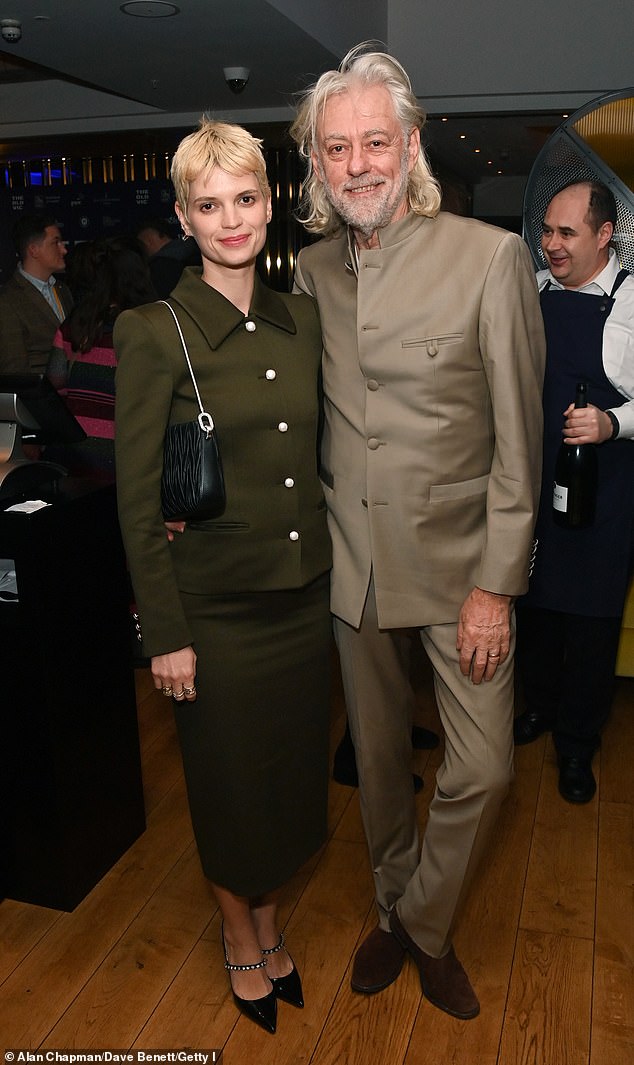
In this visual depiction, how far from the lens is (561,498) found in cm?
259

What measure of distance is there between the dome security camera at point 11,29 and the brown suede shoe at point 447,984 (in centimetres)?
434

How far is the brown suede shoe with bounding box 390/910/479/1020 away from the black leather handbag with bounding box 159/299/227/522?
3.25 ft

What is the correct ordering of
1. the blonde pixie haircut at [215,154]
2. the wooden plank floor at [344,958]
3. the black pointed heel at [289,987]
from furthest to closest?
the black pointed heel at [289,987] < the wooden plank floor at [344,958] < the blonde pixie haircut at [215,154]

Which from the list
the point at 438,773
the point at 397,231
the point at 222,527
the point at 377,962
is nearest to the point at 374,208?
the point at 397,231

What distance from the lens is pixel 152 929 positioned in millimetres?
2162

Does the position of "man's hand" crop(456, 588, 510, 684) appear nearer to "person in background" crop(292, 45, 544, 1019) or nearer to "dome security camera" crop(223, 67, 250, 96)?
"person in background" crop(292, 45, 544, 1019)

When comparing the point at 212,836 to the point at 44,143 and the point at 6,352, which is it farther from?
the point at 44,143

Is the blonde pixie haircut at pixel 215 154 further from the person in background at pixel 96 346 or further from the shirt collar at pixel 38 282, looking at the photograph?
the shirt collar at pixel 38 282

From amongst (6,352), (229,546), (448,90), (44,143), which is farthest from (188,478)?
(44,143)

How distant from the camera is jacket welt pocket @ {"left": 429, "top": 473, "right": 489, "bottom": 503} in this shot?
1.70 m

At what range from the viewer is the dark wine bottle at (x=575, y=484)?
2602 mm

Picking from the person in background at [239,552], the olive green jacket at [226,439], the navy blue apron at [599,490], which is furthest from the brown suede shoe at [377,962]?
the navy blue apron at [599,490]

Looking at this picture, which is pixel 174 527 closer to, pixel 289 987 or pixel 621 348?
pixel 289 987

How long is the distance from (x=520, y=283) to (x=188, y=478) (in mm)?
644
